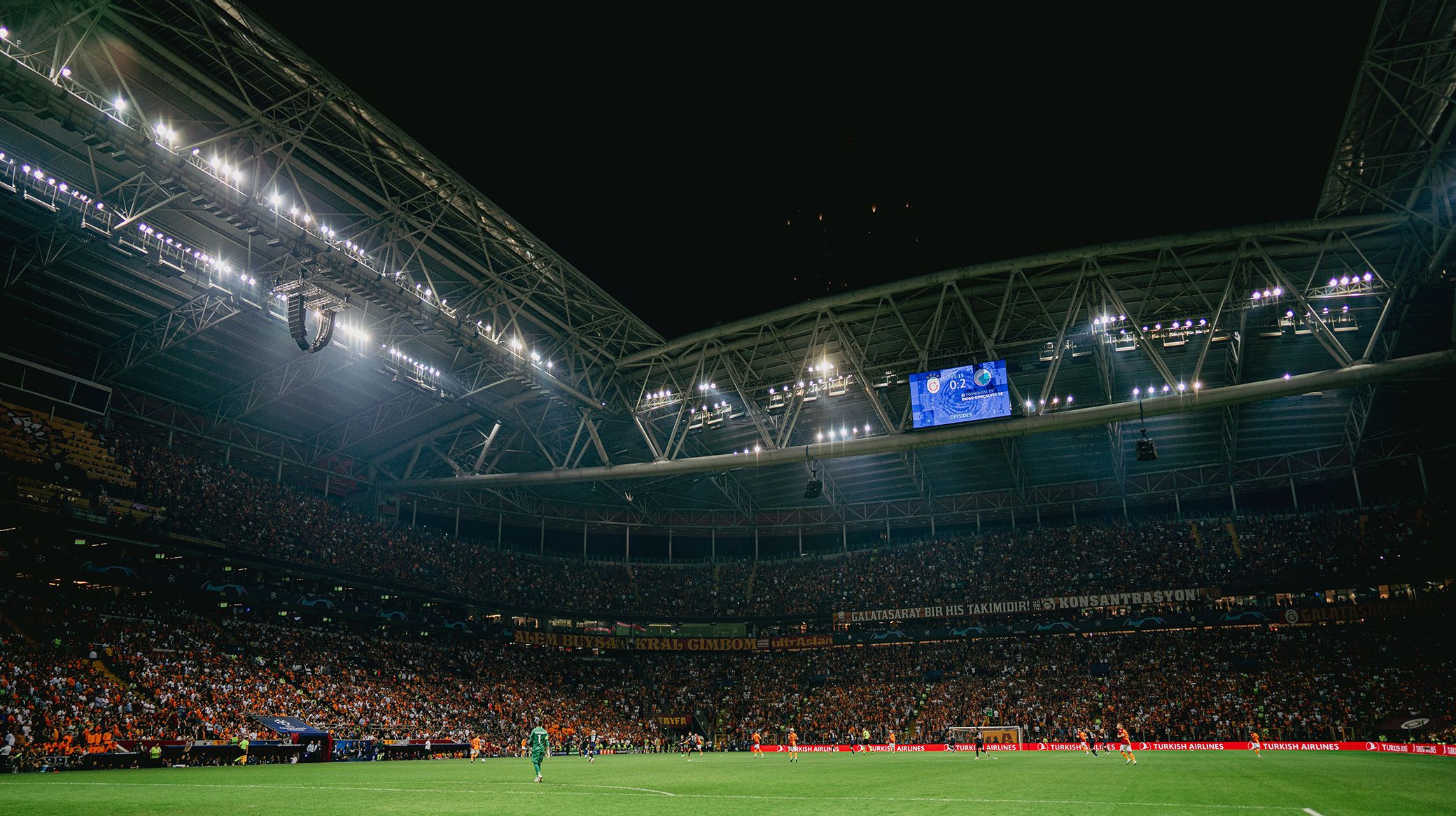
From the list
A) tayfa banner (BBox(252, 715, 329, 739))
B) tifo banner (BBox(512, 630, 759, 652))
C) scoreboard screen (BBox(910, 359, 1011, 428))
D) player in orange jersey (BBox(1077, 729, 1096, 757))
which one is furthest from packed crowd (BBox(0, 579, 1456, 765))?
scoreboard screen (BBox(910, 359, 1011, 428))

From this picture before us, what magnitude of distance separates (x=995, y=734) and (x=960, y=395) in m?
21.3

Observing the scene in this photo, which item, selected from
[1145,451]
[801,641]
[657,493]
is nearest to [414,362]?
[657,493]

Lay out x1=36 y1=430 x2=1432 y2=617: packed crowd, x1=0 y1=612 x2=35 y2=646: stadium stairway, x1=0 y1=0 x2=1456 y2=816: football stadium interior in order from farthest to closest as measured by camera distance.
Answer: x1=36 y1=430 x2=1432 y2=617: packed crowd < x1=0 y1=612 x2=35 y2=646: stadium stairway < x1=0 y1=0 x2=1456 y2=816: football stadium interior

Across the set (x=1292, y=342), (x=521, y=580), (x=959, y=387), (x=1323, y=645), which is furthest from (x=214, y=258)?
(x=1323, y=645)

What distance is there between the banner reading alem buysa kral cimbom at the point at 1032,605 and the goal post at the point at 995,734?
10.2 metres

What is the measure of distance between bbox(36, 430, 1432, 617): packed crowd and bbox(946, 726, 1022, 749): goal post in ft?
36.2

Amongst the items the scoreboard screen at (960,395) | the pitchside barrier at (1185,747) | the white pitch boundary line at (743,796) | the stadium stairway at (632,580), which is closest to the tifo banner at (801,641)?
the stadium stairway at (632,580)

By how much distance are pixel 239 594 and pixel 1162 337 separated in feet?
144

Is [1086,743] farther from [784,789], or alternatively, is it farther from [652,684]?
[652,684]

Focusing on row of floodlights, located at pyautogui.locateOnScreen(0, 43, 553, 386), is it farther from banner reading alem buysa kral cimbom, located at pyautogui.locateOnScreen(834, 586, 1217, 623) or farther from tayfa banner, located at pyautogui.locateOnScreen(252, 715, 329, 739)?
banner reading alem buysa kral cimbom, located at pyautogui.locateOnScreen(834, 586, 1217, 623)

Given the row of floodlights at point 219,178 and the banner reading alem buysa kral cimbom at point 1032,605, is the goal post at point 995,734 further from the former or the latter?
the row of floodlights at point 219,178

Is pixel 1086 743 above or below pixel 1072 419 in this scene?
below

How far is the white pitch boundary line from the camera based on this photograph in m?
11.9

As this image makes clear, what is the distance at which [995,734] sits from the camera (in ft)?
139
